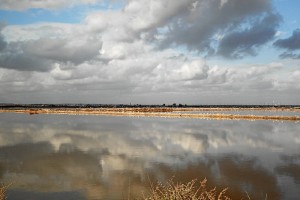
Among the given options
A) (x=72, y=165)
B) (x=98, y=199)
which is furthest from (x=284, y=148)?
(x=98, y=199)

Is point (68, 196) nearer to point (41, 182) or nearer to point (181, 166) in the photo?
point (41, 182)

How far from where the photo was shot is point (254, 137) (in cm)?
3091

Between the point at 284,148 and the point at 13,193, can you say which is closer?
the point at 13,193

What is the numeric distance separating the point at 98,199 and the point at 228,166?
8.36 m

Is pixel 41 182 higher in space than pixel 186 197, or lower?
lower

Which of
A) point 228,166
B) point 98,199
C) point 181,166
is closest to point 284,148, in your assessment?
point 228,166

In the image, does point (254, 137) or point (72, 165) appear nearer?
point (72, 165)

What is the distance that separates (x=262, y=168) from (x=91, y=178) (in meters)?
8.58

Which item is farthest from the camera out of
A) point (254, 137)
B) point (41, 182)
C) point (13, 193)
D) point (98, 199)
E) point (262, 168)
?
point (254, 137)

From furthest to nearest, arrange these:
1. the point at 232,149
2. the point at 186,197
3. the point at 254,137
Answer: the point at 254,137, the point at 232,149, the point at 186,197

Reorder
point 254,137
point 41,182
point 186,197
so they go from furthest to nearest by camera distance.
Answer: point 254,137
point 41,182
point 186,197

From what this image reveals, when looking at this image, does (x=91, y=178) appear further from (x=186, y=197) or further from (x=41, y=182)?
(x=186, y=197)

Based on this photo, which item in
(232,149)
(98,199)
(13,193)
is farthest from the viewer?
(232,149)

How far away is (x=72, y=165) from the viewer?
17500 millimetres
